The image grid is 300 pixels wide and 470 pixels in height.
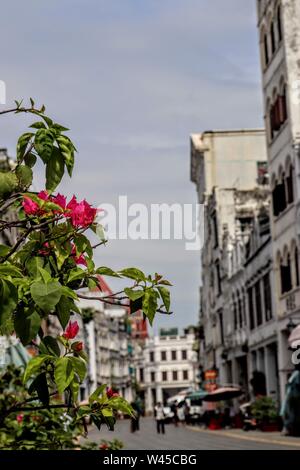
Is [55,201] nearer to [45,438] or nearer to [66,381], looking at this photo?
[66,381]

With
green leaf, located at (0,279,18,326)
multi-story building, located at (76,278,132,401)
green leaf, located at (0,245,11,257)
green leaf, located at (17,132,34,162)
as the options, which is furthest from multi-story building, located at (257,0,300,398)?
multi-story building, located at (76,278,132,401)

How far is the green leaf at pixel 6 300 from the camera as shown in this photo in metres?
3.85

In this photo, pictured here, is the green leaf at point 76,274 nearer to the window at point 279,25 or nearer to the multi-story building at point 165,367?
the window at point 279,25

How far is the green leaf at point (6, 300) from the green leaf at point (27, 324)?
Answer: 12cm

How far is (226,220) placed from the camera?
63.7m

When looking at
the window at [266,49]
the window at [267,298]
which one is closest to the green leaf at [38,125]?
the window at [266,49]

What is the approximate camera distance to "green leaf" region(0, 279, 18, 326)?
12.6ft

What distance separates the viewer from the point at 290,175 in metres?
36.7
